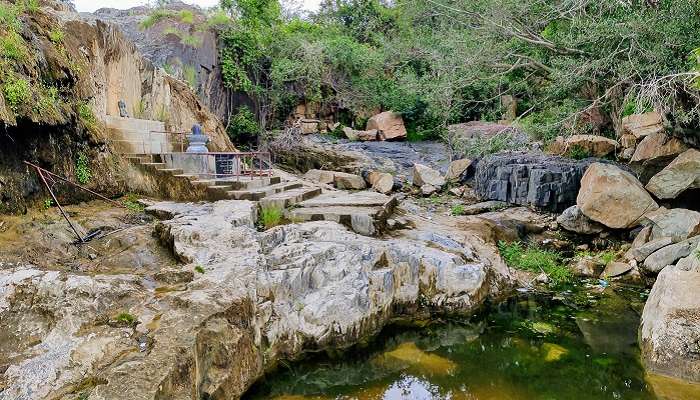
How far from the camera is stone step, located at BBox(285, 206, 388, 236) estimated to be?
714 cm

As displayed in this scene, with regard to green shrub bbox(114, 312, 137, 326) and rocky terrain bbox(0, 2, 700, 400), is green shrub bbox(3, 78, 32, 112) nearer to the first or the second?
rocky terrain bbox(0, 2, 700, 400)

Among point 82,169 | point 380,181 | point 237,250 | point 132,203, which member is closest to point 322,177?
point 380,181

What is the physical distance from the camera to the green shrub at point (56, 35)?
688 cm

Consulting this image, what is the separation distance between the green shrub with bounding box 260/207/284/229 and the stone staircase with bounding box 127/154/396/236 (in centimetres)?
17

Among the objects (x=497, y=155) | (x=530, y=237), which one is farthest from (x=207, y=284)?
(x=497, y=155)

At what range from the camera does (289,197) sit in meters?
7.95

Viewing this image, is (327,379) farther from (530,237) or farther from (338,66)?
(338,66)

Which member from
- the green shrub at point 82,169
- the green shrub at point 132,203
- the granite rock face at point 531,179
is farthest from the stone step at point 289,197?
the granite rock face at point 531,179

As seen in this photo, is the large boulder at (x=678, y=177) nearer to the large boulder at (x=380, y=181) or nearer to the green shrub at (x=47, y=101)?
the large boulder at (x=380, y=181)

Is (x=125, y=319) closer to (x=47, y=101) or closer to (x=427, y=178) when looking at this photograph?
(x=47, y=101)

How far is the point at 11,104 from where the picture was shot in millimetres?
5395

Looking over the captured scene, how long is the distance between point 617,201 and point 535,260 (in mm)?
2027

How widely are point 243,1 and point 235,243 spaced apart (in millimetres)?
13609

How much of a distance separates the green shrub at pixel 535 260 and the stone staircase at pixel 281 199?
2.26 m
